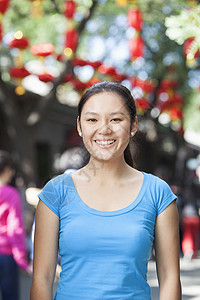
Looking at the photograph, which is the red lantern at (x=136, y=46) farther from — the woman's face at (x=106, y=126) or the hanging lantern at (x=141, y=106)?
the woman's face at (x=106, y=126)

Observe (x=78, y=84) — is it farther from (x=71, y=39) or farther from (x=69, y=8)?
(x=69, y=8)

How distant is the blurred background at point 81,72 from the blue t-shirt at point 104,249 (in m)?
0.45

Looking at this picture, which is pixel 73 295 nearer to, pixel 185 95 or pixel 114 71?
pixel 114 71

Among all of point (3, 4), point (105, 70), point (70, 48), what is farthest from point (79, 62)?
point (3, 4)

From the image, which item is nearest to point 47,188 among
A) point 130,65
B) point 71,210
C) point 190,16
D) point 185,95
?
point 71,210

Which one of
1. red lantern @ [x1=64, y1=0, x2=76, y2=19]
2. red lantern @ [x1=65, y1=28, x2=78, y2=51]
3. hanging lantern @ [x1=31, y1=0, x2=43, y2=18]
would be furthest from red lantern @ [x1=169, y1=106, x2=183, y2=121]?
hanging lantern @ [x1=31, y1=0, x2=43, y2=18]

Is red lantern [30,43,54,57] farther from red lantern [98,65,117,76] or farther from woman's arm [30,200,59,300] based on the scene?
woman's arm [30,200,59,300]

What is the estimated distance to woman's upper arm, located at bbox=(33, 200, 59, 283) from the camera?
182 centimetres

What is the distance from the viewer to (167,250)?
184 cm

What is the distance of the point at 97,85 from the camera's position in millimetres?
1969

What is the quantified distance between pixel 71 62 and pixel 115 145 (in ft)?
25.5

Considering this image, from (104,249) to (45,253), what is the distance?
0.22 meters

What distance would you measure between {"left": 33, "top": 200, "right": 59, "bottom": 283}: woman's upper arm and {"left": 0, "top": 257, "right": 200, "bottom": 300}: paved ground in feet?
13.0

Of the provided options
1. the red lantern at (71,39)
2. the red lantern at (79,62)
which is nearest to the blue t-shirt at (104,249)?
the red lantern at (71,39)
